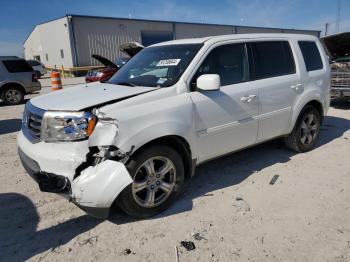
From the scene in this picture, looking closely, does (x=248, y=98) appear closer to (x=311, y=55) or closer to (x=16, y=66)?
(x=311, y=55)

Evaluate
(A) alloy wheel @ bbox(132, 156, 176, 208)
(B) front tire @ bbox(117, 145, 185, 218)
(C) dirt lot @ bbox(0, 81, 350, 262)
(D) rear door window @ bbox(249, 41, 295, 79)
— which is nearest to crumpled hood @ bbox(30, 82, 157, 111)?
(B) front tire @ bbox(117, 145, 185, 218)

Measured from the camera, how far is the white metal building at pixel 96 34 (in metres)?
29.1

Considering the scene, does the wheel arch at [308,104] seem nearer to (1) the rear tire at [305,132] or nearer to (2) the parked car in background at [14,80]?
(1) the rear tire at [305,132]

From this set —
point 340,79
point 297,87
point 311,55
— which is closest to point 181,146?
point 297,87

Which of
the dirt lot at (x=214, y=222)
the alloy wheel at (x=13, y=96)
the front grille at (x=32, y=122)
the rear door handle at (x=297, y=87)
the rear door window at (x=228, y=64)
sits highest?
the rear door window at (x=228, y=64)

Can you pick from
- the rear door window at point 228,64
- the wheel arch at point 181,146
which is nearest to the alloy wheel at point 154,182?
the wheel arch at point 181,146

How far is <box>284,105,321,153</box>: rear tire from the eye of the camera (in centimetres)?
524

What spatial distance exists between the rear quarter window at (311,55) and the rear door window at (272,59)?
392 millimetres

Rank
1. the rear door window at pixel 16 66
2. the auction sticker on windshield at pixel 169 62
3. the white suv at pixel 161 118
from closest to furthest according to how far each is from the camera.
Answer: the white suv at pixel 161 118 → the auction sticker on windshield at pixel 169 62 → the rear door window at pixel 16 66

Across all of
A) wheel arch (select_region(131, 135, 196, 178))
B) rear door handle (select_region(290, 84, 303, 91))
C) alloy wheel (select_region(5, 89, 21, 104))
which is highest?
rear door handle (select_region(290, 84, 303, 91))

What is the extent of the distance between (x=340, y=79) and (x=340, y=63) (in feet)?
2.00

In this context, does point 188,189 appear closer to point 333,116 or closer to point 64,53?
point 333,116

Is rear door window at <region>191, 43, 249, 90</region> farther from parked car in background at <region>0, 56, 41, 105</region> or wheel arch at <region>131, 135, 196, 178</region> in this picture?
parked car in background at <region>0, 56, 41, 105</region>

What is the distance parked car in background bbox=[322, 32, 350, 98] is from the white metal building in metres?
23.3
